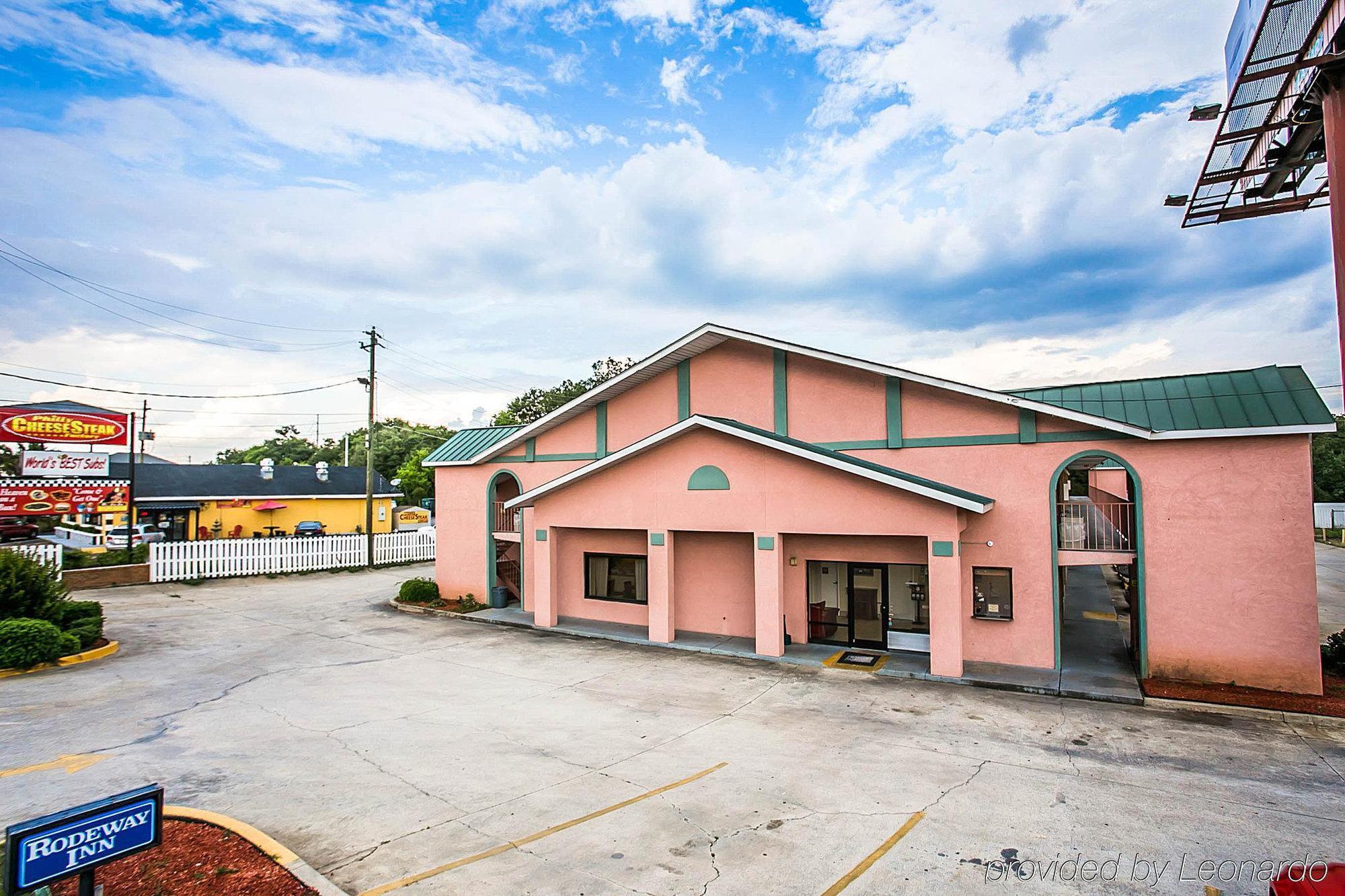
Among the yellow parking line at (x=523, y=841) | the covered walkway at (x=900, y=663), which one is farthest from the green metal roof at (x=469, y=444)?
the yellow parking line at (x=523, y=841)

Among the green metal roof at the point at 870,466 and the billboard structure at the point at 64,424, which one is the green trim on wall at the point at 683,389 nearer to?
the green metal roof at the point at 870,466

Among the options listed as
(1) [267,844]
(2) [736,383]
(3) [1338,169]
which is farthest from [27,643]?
(3) [1338,169]

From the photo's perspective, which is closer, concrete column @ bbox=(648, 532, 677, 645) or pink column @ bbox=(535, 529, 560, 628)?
concrete column @ bbox=(648, 532, 677, 645)

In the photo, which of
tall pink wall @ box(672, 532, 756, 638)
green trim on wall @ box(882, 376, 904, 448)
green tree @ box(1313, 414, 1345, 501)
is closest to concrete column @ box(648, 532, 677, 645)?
tall pink wall @ box(672, 532, 756, 638)

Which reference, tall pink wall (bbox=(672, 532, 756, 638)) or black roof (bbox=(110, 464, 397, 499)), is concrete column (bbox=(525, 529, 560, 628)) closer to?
tall pink wall (bbox=(672, 532, 756, 638))

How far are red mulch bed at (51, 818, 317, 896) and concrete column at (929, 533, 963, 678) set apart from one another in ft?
35.2

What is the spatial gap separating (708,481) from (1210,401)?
9621mm

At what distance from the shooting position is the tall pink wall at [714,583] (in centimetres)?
1600

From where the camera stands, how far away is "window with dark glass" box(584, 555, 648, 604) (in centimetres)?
1773

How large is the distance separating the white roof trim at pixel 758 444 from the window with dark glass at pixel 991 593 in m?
1.39

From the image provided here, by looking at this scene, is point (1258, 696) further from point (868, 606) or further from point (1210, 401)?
point (868, 606)

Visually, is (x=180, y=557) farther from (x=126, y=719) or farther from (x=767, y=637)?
(x=767, y=637)

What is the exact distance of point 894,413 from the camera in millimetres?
14414

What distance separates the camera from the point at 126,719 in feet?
33.9
